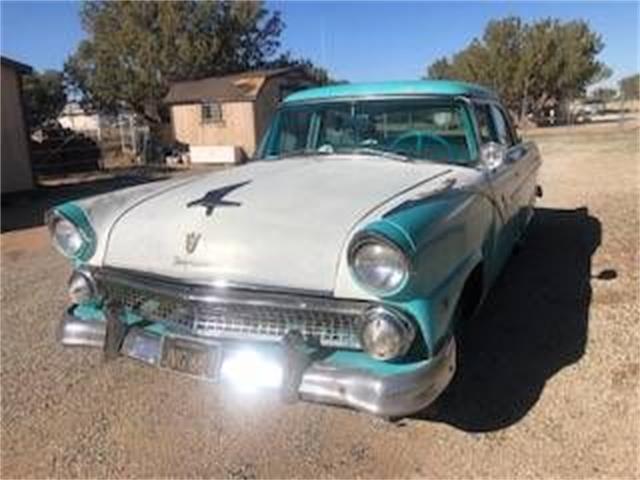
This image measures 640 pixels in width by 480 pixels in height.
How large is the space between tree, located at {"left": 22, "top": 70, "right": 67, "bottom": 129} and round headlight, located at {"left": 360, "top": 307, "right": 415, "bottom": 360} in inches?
1770

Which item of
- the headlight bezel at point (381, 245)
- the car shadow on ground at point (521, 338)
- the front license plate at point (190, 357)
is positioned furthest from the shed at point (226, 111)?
the headlight bezel at point (381, 245)

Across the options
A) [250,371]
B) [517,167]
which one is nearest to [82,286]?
[250,371]

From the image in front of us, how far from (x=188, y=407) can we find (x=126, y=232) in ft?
3.50

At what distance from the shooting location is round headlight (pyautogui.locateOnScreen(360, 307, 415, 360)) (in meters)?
3.04

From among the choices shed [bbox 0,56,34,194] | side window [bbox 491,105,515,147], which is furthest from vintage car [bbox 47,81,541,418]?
shed [bbox 0,56,34,194]

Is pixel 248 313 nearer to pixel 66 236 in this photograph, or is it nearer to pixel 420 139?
pixel 66 236

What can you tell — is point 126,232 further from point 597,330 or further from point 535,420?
point 597,330

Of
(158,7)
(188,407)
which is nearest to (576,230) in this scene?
(188,407)

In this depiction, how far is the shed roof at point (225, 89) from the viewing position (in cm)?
2848

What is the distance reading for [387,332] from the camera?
304cm

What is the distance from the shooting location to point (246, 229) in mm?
3381

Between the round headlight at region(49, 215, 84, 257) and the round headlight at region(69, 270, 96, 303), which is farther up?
the round headlight at region(49, 215, 84, 257)

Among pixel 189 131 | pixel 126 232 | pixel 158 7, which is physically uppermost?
pixel 158 7

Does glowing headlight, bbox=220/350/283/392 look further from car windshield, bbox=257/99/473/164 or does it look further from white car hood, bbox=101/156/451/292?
car windshield, bbox=257/99/473/164
